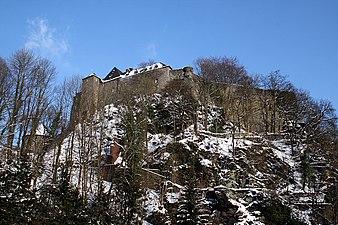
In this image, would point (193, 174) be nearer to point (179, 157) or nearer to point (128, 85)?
point (179, 157)

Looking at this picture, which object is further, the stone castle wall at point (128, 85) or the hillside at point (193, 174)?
the stone castle wall at point (128, 85)

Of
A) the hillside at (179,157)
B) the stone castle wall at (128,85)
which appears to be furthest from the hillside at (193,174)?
the stone castle wall at (128,85)

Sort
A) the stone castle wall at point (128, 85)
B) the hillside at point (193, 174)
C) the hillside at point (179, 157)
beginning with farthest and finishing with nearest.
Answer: the stone castle wall at point (128, 85)
the hillside at point (193, 174)
the hillside at point (179, 157)

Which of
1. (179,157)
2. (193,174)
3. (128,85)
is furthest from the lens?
(128,85)

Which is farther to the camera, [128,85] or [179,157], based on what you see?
[128,85]

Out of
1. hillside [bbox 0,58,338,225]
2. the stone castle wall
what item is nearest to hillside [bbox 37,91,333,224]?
hillside [bbox 0,58,338,225]

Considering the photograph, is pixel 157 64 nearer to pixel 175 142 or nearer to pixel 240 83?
pixel 240 83

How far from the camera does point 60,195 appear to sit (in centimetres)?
1842

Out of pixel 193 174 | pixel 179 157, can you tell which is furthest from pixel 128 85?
pixel 193 174

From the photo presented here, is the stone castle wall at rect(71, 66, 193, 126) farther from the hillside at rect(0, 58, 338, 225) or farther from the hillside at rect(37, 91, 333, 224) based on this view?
the hillside at rect(37, 91, 333, 224)

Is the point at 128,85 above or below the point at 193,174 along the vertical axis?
above

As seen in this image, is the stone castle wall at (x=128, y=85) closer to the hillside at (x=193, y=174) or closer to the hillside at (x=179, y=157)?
the hillside at (x=179, y=157)

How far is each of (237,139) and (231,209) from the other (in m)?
9.78

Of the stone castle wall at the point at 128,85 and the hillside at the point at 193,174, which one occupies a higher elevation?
the stone castle wall at the point at 128,85
